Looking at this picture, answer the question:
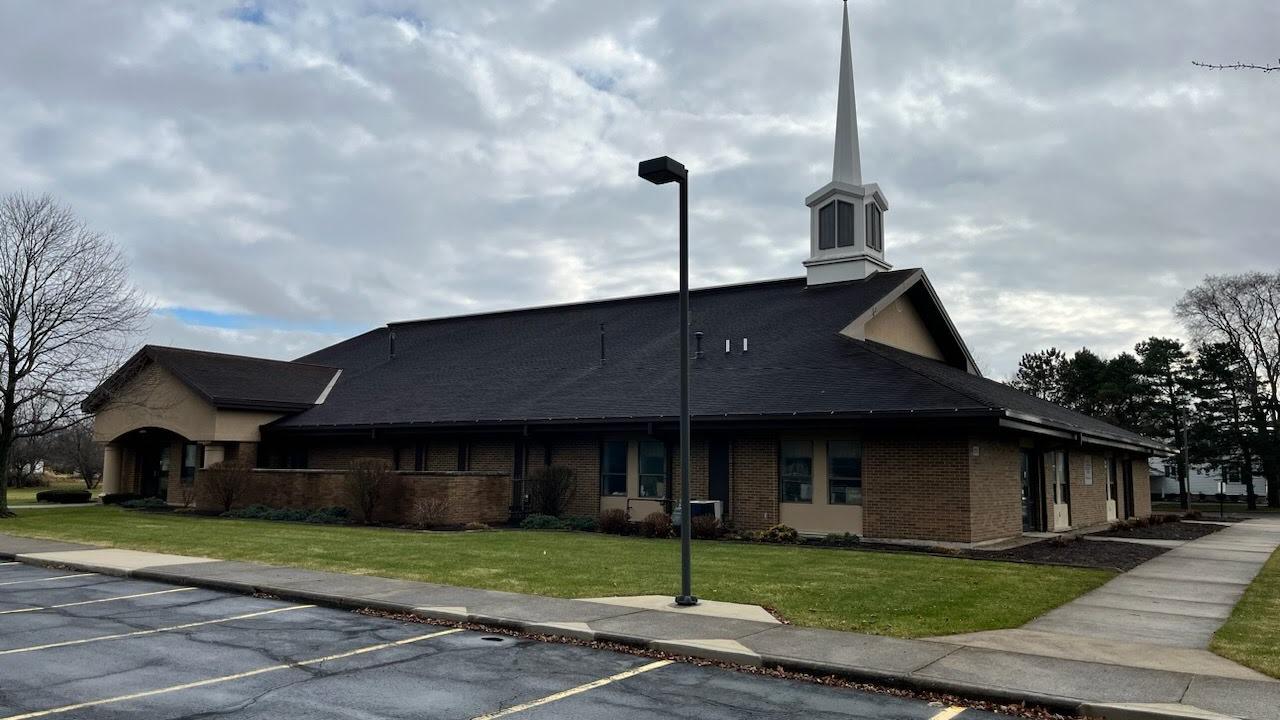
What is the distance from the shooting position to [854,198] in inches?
1155

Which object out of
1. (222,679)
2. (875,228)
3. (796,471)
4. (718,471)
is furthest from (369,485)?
(875,228)

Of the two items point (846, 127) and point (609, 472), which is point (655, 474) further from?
point (846, 127)

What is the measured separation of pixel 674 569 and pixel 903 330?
52.1 ft

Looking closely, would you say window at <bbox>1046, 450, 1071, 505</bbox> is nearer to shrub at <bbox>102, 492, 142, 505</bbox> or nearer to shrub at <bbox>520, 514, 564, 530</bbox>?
shrub at <bbox>520, 514, 564, 530</bbox>

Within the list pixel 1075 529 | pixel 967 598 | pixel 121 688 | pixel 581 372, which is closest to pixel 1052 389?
pixel 1075 529

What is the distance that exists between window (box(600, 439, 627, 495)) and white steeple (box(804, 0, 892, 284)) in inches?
365

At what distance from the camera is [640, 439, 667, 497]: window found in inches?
939

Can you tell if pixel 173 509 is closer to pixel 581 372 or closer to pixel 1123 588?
pixel 581 372

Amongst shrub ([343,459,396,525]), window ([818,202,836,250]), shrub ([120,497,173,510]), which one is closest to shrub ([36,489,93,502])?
shrub ([120,497,173,510])

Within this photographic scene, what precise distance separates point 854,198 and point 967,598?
19061 millimetres

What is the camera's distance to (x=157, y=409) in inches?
1222

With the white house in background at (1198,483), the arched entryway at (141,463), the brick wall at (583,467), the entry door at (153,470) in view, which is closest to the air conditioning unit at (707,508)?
the brick wall at (583,467)

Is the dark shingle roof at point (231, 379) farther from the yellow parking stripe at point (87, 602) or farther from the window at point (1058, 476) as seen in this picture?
the window at point (1058, 476)

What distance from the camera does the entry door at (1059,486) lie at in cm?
2517
